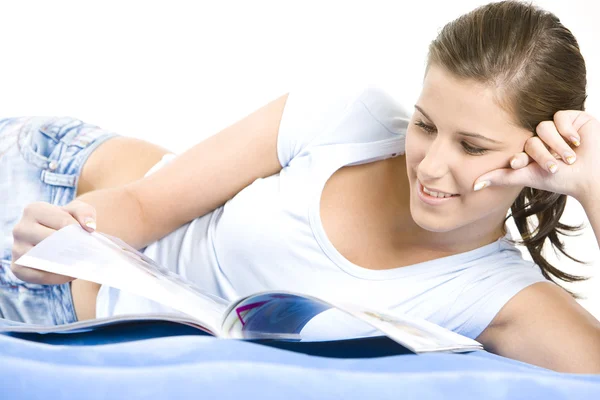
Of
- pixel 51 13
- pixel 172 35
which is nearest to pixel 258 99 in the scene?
pixel 172 35

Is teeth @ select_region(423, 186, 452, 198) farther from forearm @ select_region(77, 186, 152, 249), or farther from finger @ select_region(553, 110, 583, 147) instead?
forearm @ select_region(77, 186, 152, 249)

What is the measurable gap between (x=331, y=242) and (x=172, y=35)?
56.5 inches

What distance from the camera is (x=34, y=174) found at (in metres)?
1.56

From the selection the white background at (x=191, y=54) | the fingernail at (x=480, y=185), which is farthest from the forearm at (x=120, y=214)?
the white background at (x=191, y=54)

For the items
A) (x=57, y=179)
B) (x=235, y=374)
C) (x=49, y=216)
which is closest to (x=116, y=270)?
(x=235, y=374)

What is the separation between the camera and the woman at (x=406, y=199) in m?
1.17

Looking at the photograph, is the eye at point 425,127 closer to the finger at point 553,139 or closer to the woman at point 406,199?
the woman at point 406,199

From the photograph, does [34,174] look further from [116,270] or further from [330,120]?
[116,270]

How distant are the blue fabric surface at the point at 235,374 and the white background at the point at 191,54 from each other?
1.73 metres

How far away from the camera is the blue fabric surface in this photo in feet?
2.41

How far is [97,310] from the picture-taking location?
1.37 m

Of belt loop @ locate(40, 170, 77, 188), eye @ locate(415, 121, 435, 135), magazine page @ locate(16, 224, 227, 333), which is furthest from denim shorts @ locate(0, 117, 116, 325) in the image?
eye @ locate(415, 121, 435, 135)

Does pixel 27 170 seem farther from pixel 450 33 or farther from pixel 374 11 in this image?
pixel 374 11

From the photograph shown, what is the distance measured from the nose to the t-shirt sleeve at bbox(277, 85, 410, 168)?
0.85 feet
